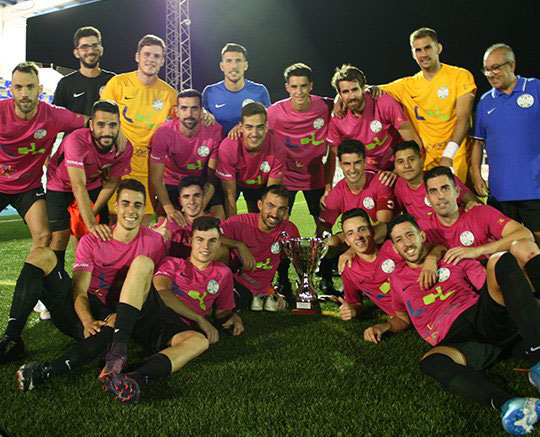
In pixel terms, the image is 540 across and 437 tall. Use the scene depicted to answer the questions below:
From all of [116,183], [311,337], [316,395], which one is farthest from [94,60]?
[316,395]

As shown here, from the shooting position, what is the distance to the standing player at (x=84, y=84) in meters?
4.41

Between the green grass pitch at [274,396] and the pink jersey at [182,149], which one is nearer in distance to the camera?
the green grass pitch at [274,396]

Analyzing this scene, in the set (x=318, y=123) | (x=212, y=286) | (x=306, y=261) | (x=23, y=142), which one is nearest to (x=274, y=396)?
(x=212, y=286)

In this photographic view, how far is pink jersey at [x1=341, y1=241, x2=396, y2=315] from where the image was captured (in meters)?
3.29

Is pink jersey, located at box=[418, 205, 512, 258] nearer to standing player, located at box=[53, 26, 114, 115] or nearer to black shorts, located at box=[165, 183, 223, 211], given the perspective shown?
black shorts, located at box=[165, 183, 223, 211]

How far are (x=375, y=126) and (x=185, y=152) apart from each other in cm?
150

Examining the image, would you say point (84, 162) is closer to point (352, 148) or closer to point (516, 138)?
point (352, 148)

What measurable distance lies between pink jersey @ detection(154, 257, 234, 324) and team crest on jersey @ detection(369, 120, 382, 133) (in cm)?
172

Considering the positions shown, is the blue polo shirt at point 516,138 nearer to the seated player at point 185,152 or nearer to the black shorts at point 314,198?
the black shorts at point 314,198

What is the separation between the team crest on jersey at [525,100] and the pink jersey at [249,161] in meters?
1.77

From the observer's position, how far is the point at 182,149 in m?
→ 4.19

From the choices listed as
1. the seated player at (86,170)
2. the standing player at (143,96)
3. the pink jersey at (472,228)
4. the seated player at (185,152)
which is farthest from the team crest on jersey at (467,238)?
the standing player at (143,96)

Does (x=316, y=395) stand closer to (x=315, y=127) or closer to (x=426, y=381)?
(x=426, y=381)

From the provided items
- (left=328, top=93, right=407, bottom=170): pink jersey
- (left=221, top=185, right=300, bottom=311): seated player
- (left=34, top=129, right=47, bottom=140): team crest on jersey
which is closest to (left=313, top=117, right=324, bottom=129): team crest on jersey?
(left=328, top=93, right=407, bottom=170): pink jersey
